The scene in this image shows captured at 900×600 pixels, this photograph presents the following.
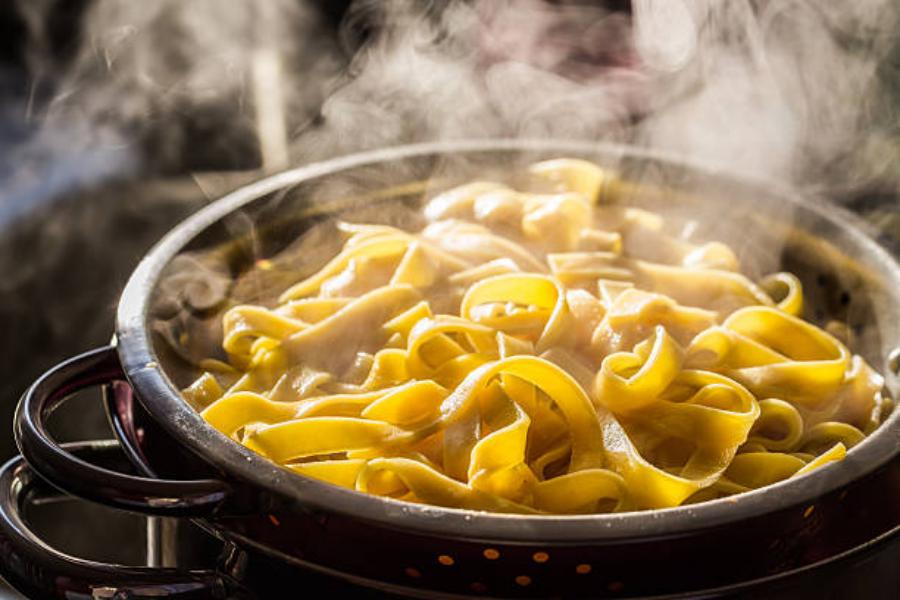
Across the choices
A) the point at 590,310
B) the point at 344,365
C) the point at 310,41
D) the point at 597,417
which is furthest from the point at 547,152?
the point at 310,41

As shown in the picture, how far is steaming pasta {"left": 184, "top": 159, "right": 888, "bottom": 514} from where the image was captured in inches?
83.3

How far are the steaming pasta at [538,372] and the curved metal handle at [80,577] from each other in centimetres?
29

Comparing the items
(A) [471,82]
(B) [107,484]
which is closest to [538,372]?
(B) [107,484]

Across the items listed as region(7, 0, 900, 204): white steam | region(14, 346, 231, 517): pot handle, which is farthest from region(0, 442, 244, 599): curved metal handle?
region(7, 0, 900, 204): white steam

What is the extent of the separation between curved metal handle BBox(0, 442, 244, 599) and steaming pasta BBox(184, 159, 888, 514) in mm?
291

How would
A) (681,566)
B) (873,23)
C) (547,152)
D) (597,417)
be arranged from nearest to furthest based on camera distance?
1. (681,566)
2. (597,417)
3. (547,152)
4. (873,23)

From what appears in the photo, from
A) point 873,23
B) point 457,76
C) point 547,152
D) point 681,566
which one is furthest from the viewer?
point 873,23

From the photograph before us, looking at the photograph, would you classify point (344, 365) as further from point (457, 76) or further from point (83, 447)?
point (457, 76)

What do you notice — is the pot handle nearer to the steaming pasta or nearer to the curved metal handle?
the curved metal handle

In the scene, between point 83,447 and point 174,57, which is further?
point 174,57

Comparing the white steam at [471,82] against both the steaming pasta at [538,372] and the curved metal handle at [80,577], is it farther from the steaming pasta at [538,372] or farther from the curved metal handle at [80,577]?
the curved metal handle at [80,577]

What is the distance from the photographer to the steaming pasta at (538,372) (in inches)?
83.3

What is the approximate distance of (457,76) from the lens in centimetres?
435

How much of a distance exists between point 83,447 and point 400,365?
758mm
